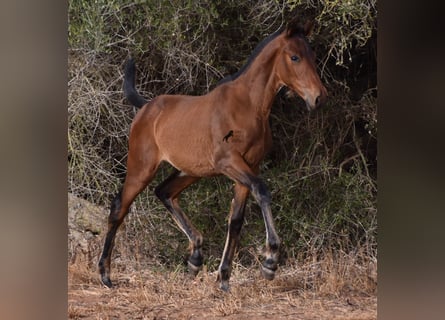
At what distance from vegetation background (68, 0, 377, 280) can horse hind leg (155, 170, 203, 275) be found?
2.0 inches

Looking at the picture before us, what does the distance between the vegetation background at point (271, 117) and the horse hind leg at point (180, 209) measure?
0.16ft

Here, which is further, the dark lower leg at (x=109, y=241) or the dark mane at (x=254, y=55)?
the dark lower leg at (x=109, y=241)

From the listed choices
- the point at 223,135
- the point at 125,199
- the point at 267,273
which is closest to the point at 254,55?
the point at 223,135

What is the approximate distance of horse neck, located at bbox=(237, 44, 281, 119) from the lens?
14.2ft

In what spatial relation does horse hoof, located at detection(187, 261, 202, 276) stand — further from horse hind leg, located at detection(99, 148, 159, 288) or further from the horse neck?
the horse neck

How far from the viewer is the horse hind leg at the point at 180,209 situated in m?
4.45

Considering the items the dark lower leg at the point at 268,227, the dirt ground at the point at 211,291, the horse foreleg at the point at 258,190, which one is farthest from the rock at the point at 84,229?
the dark lower leg at the point at 268,227

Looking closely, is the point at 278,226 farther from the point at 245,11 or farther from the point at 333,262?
the point at 245,11

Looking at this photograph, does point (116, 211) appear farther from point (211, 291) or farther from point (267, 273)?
point (267, 273)

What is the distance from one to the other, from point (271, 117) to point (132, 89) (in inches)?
30.7

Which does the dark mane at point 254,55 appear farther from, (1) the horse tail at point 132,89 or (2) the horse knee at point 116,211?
(2) the horse knee at point 116,211

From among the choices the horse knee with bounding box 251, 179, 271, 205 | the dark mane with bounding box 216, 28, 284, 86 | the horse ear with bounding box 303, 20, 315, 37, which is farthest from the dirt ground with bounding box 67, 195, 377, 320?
the horse ear with bounding box 303, 20, 315, 37
